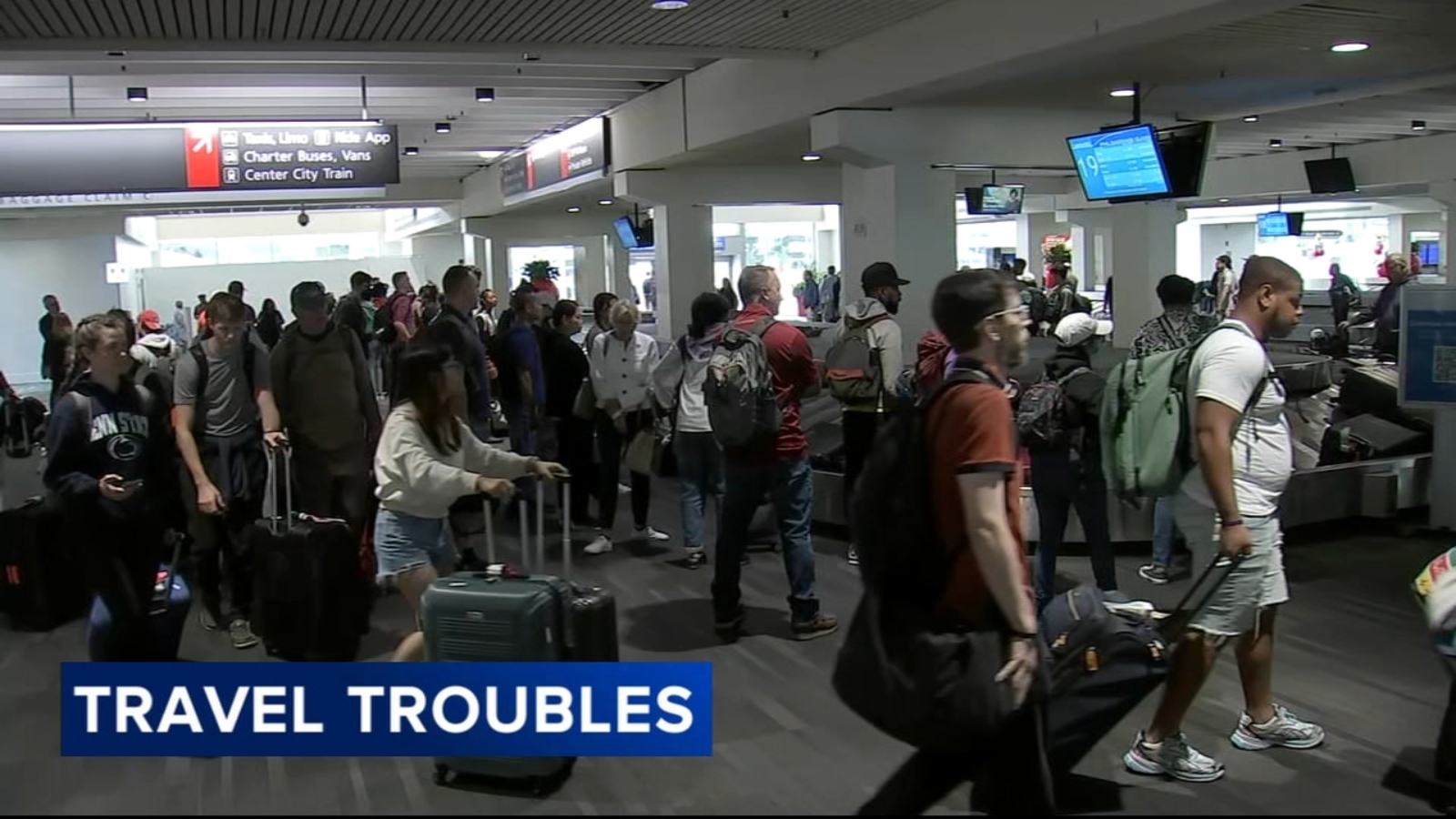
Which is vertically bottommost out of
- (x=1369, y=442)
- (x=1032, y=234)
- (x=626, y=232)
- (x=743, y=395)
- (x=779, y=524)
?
(x=1369, y=442)

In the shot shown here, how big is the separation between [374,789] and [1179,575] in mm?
4520

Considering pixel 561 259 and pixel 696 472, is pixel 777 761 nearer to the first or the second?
pixel 696 472

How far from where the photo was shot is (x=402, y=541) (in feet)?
13.9

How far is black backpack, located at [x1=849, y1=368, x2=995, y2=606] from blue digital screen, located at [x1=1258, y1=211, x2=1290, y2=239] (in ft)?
98.8

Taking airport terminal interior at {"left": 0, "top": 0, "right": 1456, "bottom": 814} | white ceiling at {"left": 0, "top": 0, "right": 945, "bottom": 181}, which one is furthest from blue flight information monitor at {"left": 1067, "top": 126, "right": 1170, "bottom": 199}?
white ceiling at {"left": 0, "top": 0, "right": 945, "bottom": 181}

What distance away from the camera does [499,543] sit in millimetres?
8117

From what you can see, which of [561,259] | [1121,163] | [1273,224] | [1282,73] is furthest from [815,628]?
[561,259]

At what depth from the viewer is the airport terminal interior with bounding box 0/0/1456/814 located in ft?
13.6

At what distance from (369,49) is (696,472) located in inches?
194

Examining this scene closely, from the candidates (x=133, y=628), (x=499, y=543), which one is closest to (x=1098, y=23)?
(x=499, y=543)

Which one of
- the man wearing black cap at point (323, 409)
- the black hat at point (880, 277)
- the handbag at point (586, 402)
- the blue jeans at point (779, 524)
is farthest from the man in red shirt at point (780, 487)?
the handbag at point (586, 402)

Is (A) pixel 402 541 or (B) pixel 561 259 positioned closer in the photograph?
(A) pixel 402 541

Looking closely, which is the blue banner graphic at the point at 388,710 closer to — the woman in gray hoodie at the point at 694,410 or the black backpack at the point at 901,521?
the black backpack at the point at 901,521

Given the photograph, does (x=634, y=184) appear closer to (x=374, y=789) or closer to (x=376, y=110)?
(x=376, y=110)
